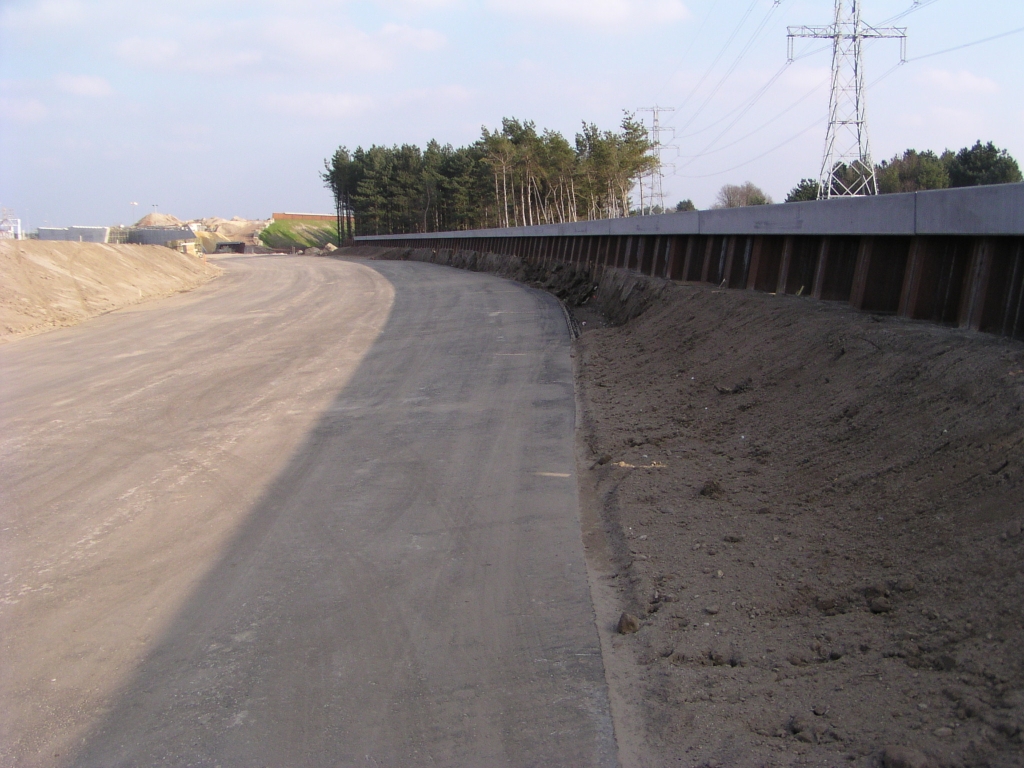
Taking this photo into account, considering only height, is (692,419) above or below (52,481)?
above

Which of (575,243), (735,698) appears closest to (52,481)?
(735,698)

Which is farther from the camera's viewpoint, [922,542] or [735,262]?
[735,262]

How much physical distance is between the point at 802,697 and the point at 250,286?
108ft

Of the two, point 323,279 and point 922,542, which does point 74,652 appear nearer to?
point 922,542

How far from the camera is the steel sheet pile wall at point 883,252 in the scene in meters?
6.84

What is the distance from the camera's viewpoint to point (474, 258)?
1843 inches

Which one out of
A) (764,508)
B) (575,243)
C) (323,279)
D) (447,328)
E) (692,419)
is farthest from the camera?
(323,279)

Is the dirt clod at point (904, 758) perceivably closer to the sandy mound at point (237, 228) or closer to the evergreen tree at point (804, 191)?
the evergreen tree at point (804, 191)

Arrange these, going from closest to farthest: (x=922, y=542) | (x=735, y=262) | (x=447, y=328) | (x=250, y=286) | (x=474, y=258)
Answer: (x=922, y=542)
(x=735, y=262)
(x=447, y=328)
(x=250, y=286)
(x=474, y=258)

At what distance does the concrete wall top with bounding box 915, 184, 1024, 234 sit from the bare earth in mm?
943

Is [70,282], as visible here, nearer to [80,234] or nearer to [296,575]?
[296,575]

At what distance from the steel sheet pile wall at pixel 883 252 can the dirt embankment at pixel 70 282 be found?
1736 centimetres

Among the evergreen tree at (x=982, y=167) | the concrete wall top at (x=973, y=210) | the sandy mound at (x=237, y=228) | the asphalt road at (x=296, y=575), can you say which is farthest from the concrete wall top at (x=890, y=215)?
the sandy mound at (x=237, y=228)

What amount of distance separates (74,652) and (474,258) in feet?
140
